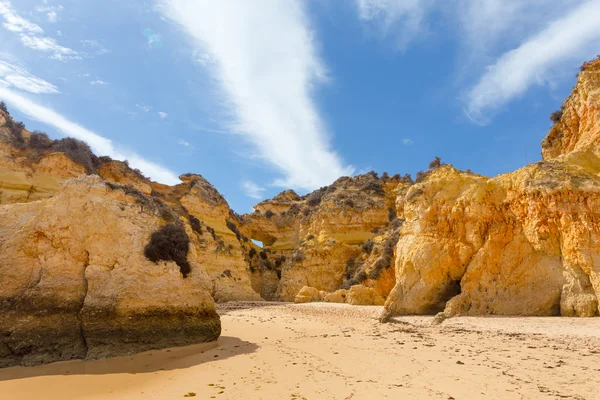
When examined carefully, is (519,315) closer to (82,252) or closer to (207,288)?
(207,288)

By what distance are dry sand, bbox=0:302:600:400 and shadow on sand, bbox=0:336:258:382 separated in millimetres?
18

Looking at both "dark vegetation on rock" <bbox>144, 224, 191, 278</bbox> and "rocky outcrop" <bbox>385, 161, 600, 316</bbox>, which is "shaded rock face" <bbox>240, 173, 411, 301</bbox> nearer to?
"rocky outcrop" <bbox>385, 161, 600, 316</bbox>

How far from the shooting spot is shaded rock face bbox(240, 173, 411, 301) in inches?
984

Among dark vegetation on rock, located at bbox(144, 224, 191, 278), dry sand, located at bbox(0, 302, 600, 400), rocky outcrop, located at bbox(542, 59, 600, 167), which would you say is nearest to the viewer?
dry sand, located at bbox(0, 302, 600, 400)

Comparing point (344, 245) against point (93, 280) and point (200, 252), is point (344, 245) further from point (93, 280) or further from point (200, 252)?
point (93, 280)

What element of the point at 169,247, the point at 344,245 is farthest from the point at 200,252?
the point at 169,247

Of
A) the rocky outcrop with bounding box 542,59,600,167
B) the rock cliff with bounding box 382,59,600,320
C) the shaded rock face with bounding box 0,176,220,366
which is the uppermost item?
the rocky outcrop with bounding box 542,59,600,167

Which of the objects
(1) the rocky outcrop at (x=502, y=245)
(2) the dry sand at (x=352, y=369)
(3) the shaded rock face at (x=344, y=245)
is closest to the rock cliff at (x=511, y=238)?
(1) the rocky outcrop at (x=502, y=245)

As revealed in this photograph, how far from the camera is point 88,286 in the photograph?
779cm

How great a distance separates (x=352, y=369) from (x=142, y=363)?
3968 mm

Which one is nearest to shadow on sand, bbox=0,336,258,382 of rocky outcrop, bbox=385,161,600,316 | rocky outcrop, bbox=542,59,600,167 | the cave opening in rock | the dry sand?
the dry sand

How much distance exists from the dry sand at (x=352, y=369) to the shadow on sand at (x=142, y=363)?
2 centimetres

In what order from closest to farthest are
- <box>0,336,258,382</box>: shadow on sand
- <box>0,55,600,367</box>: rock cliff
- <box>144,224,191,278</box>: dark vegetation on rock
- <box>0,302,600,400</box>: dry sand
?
1. <box>0,302,600,400</box>: dry sand
2. <box>0,336,258,382</box>: shadow on sand
3. <box>0,55,600,367</box>: rock cliff
4. <box>144,224,191,278</box>: dark vegetation on rock

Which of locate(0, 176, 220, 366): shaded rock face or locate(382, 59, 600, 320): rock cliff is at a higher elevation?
locate(382, 59, 600, 320): rock cliff
